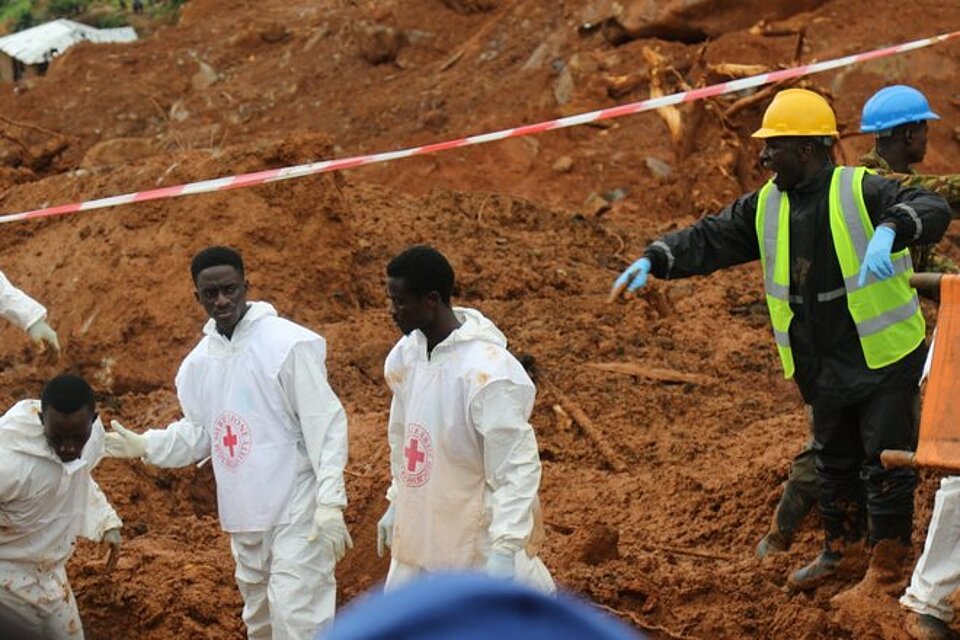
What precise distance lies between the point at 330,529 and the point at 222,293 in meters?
0.96

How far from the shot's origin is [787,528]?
6.83m

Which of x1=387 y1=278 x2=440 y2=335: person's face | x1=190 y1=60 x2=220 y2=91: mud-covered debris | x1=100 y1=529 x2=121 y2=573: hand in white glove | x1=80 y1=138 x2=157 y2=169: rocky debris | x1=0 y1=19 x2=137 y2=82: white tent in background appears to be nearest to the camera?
x1=387 y1=278 x2=440 y2=335: person's face

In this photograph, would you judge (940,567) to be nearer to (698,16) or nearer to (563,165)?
(563,165)

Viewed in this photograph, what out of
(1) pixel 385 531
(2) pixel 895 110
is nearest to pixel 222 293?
(1) pixel 385 531

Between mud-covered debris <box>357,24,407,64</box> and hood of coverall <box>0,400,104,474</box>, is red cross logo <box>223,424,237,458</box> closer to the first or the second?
hood of coverall <box>0,400,104,474</box>

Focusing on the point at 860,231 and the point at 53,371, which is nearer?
the point at 860,231

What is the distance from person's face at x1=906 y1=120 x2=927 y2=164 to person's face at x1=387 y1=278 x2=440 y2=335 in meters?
2.52

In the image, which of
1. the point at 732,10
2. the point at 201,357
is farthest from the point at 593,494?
the point at 732,10

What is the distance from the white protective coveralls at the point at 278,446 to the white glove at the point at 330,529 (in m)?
0.05

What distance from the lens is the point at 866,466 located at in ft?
19.9

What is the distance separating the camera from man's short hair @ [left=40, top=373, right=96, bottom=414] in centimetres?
570

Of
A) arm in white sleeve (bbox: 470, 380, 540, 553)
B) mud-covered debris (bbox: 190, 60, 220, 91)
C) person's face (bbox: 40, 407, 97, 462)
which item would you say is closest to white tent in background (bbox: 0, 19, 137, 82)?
mud-covered debris (bbox: 190, 60, 220, 91)

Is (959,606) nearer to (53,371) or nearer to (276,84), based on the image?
(53,371)

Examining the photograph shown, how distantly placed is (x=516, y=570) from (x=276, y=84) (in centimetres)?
1949
